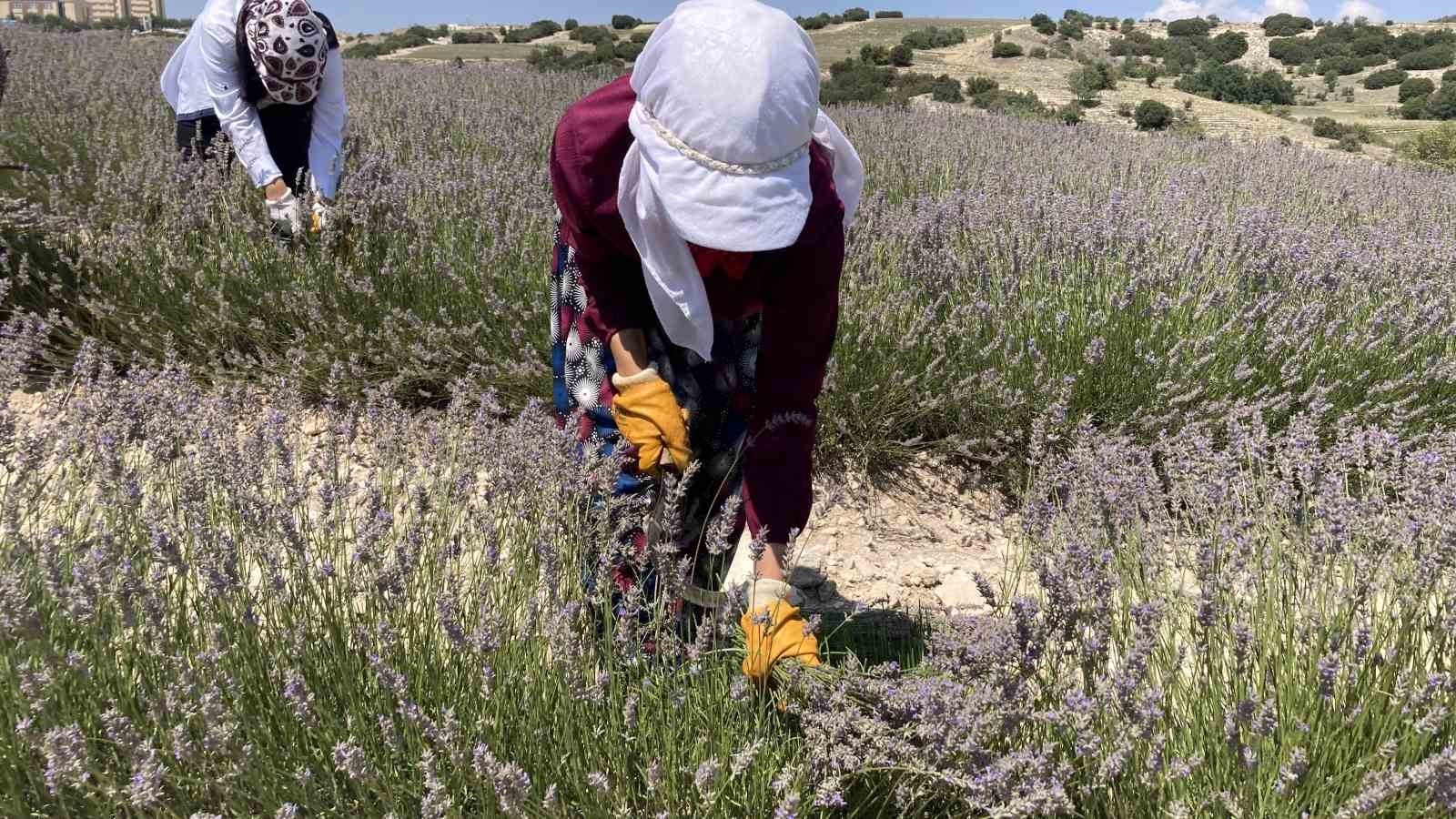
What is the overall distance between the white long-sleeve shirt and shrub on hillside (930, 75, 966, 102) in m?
15.2

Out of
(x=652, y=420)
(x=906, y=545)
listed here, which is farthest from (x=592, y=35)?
(x=652, y=420)

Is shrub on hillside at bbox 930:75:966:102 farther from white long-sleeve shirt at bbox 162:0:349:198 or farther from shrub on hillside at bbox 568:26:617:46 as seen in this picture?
white long-sleeve shirt at bbox 162:0:349:198

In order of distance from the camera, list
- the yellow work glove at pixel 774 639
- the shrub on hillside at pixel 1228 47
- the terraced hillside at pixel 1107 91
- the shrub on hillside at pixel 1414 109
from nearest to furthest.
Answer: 1. the yellow work glove at pixel 774 639
2. the terraced hillside at pixel 1107 91
3. the shrub on hillside at pixel 1414 109
4. the shrub on hillside at pixel 1228 47

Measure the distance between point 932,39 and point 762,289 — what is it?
34488mm

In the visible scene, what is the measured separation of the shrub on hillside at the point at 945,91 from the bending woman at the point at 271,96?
1522 centimetres

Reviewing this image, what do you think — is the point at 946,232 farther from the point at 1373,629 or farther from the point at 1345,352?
the point at 1373,629

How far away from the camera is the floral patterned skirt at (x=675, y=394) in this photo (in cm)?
173

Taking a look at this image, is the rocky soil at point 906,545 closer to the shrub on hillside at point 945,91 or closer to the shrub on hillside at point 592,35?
A: the shrub on hillside at point 945,91

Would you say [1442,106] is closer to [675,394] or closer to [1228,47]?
[1228,47]

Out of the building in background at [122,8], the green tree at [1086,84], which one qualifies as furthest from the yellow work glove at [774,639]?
the building in background at [122,8]

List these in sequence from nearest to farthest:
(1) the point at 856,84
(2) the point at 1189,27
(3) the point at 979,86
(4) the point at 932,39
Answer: (1) the point at 856,84 < (3) the point at 979,86 < (4) the point at 932,39 < (2) the point at 1189,27

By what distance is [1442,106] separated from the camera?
24.4m

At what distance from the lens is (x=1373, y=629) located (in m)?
1.49

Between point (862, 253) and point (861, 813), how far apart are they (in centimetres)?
263
